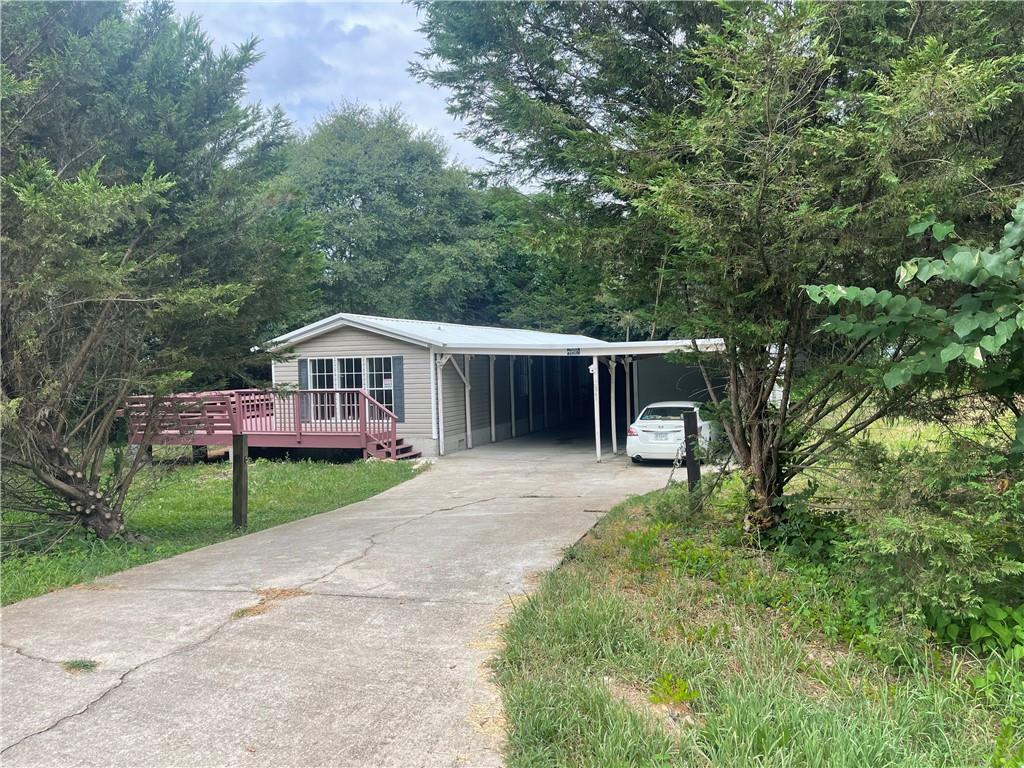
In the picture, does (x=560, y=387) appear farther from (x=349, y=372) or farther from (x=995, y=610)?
(x=995, y=610)

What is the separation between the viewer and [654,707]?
3080 millimetres

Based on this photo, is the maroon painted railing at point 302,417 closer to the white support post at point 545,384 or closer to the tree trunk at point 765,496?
the white support post at point 545,384

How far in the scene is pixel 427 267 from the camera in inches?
1139

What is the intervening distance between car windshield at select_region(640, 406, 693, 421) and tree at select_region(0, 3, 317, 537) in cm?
796

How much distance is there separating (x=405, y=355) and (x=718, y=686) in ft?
44.5

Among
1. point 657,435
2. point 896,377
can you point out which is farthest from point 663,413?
point 896,377

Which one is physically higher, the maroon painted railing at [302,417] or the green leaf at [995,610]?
the maroon painted railing at [302,417]

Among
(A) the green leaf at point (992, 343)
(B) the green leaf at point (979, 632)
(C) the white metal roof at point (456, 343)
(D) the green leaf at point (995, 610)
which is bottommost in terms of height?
(B) the green leaf at point (979, 632)

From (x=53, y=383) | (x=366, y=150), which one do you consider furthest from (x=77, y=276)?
(x=366, y=150)

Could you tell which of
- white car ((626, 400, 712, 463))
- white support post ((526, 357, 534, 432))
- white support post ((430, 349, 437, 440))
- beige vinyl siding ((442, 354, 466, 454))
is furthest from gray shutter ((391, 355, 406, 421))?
white support post ((526, 357, 534, 432))

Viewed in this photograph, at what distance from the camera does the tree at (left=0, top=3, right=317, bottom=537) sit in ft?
18.0

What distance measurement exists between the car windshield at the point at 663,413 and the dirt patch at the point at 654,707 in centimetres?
1096

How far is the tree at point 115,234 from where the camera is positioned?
5.47 meters

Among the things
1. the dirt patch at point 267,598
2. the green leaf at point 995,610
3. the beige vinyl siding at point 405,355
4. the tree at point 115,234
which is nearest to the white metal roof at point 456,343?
the beige vinyl siding at point 405,355
